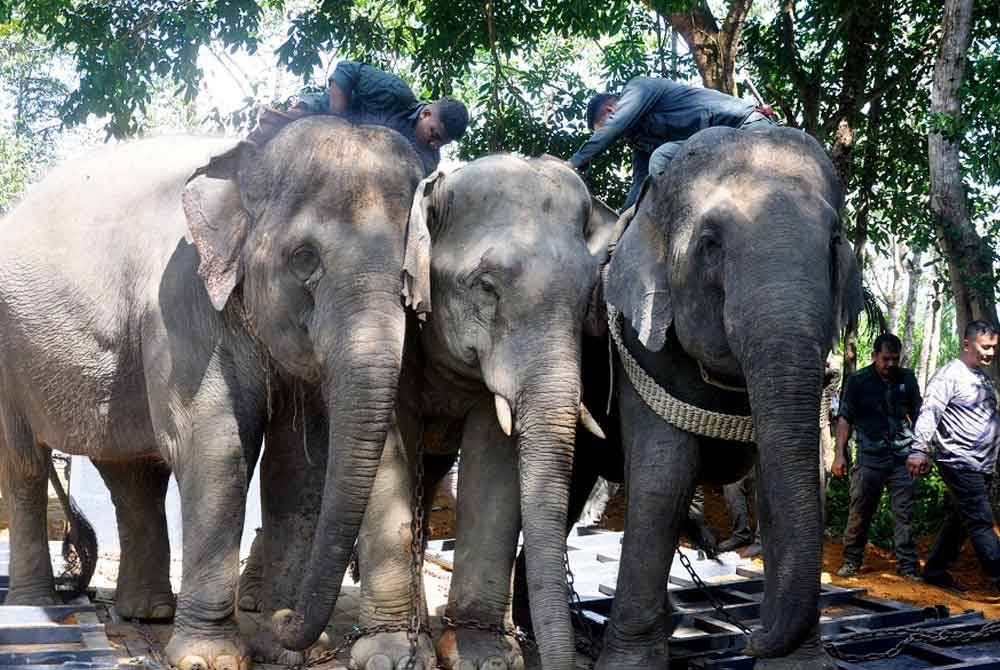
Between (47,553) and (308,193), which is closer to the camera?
(308,193)

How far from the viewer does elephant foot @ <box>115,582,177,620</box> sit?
6.24m

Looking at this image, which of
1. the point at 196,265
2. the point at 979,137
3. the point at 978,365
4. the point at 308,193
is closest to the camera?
the point at 308,193

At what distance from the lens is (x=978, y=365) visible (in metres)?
8.78

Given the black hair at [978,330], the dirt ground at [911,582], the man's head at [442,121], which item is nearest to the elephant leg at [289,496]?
the man's head at [442,121]

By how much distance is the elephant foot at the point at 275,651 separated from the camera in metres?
5.25

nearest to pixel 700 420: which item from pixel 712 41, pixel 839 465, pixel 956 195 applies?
pixel 839 465

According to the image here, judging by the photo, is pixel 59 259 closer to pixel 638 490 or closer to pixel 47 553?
pixel 47 553

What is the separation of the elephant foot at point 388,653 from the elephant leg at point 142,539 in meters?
1.63

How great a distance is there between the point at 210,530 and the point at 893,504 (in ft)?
19.9

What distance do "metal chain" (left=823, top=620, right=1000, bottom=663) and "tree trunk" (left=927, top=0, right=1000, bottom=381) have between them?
4.28 meters

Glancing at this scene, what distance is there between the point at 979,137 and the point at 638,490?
624 cm

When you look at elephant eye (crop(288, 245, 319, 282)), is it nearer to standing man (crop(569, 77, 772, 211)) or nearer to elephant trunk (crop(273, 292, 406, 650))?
elephant trunk (crop(273, 292, 406, 650))

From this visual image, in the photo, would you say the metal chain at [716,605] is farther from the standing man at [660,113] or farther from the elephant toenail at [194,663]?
the elephant toenail at [194,663]

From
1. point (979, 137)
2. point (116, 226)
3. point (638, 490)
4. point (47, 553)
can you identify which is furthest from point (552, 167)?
point (979, 137)
